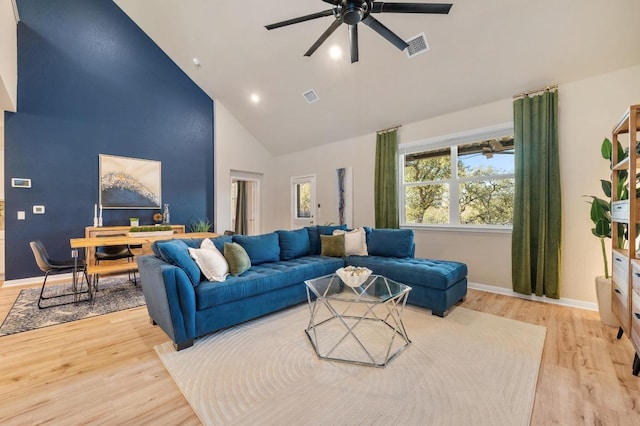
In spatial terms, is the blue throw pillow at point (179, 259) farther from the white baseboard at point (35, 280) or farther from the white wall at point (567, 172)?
the white wall at point (567, 172)

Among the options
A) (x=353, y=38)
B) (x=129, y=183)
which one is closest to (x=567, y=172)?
(x=353, y=38)

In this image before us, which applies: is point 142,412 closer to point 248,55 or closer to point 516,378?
point 516,378

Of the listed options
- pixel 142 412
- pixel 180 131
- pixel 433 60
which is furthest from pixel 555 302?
pixel 180 131

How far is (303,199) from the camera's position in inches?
259

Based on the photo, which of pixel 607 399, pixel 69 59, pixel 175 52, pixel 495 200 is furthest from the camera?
pixel 175 52

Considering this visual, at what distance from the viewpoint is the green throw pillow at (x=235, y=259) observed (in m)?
2.85

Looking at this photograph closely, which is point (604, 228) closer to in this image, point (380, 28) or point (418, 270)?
point (418, 270)

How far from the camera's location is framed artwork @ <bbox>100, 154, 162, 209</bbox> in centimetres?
487

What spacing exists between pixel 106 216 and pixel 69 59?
2.63 m

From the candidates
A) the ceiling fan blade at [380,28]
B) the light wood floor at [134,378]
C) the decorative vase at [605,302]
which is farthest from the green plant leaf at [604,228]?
the ceiling fan blade at [380,28]

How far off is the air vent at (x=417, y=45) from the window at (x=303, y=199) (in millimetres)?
3258

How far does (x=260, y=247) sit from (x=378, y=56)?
119 inches

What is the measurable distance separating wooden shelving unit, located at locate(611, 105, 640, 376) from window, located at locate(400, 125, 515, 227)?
4.27 ft

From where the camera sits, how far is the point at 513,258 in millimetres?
3598
